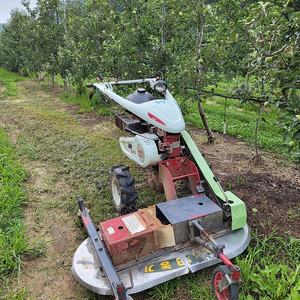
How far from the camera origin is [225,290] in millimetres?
2268

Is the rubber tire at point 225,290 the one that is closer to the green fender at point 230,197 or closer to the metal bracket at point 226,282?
the metal bracket at point 226,282

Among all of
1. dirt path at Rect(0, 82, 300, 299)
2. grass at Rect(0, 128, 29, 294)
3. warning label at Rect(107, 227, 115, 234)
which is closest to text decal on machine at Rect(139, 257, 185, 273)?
dirt path at Rect(0, 82, 300, 299)

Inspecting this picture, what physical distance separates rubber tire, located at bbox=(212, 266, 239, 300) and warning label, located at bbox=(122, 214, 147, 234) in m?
0.76

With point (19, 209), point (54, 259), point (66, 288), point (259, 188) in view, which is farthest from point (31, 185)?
point (259, 188)

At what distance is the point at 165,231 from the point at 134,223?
0.32m

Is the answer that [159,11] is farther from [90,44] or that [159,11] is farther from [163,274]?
[163,274]

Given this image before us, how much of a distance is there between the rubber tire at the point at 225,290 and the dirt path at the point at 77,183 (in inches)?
28.5

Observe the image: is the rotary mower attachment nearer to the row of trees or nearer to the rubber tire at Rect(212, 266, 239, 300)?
the rubber tire at Rect(212, 266, 239, 300)

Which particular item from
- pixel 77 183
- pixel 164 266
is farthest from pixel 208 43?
pixel 164 266

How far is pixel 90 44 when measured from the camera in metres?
9.85

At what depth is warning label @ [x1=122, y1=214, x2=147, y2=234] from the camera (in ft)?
8.60

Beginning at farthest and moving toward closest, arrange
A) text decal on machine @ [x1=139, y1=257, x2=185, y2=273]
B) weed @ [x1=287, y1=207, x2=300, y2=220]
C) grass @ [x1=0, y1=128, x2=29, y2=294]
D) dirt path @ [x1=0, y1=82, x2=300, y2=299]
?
weed @ [x1=287, y1=207, x2=300, y2=220], dirt path @ [x1=0, y1=82, x2=300, y2=299], grass @ [x1=0, y1=128, x2=29, y2=294], text decal on machine @ [x1=139, y1=257, x2=185, y2=273]

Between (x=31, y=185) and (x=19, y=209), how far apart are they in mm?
867

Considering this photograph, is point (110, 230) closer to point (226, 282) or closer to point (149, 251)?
point (149, 251)
